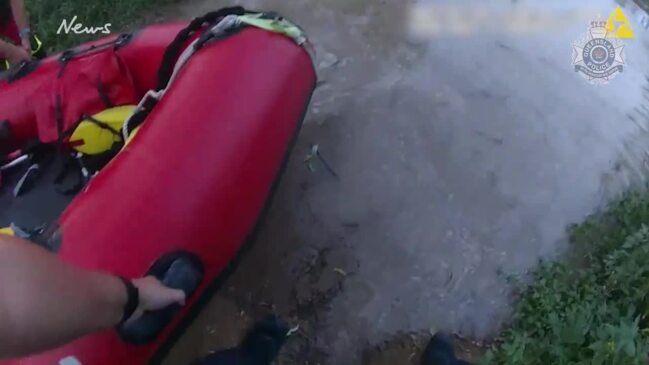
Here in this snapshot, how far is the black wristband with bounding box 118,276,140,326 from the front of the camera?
4.44 ft

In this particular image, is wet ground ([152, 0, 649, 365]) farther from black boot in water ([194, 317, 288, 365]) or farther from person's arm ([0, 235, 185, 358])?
person's arm ([0, 235, 185, 358])

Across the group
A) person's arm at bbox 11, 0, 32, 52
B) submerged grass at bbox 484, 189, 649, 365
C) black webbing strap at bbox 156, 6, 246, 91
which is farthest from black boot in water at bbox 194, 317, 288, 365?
person's arm at bbox 11, 0, 32, 52

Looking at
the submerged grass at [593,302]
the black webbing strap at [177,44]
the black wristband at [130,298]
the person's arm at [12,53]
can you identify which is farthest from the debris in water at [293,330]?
the person's arm at [12,53]

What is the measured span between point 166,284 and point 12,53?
1.01m

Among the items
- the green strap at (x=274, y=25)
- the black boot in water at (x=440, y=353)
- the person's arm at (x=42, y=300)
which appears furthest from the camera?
the green strap at (x=274, y=25)

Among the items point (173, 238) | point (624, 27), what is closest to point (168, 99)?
point (173, 238)

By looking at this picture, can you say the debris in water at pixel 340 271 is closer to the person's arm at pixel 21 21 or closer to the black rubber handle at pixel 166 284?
the black rubber handle at pixel 166 284

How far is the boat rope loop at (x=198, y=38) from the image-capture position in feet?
6.08

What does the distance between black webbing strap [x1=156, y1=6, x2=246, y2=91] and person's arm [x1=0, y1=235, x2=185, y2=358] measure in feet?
2.46

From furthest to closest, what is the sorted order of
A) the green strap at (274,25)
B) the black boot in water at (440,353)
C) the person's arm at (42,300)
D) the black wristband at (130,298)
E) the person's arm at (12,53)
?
1. the person's arm at (12,53)
2. the green strap at (274,25)
3. the black boot in water at (440,353)
4. the black wristband at (130,298)
5. the person's arm at (42,300)

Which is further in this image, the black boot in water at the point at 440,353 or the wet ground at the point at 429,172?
the wet ground at the point at 429,172

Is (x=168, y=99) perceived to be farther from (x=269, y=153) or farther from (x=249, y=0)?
(x=249, y=0)

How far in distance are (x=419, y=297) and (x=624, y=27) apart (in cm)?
119

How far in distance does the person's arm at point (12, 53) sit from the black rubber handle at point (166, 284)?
A: 0.94 metres
